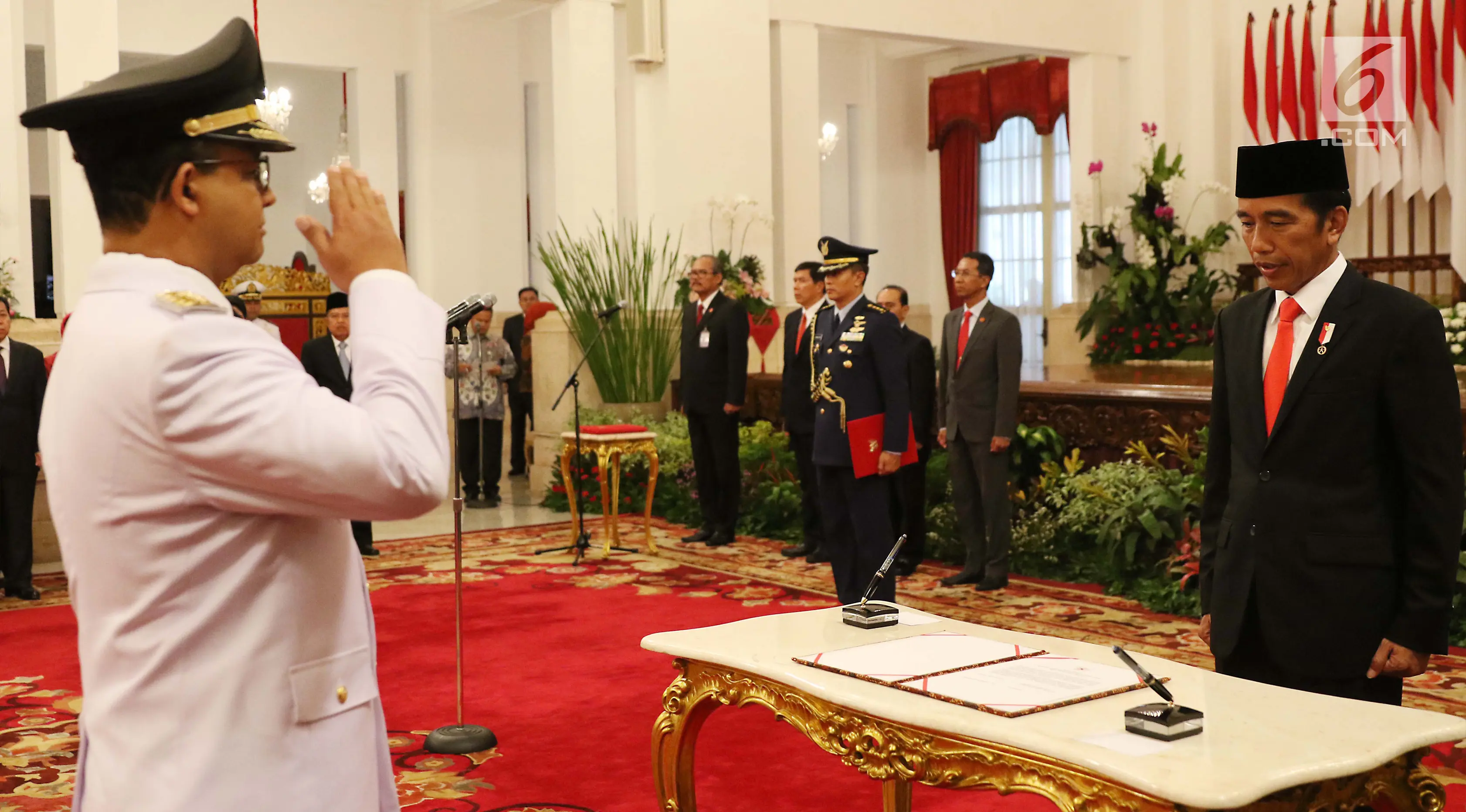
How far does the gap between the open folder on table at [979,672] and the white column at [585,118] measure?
8702mm

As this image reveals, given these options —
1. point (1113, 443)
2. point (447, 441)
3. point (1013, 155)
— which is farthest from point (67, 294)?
point (1013, 155)

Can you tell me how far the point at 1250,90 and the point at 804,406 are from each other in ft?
25.1

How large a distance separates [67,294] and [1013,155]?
10.9m

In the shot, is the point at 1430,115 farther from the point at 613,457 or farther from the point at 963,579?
the point at 613,457

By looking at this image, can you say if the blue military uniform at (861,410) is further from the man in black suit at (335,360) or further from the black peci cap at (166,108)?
the black peci cap at (166,108)

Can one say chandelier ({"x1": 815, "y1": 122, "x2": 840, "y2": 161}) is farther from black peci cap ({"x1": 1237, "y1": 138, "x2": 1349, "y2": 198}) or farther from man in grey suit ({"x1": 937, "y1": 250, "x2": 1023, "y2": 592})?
black peci cap ({"x1": 1237, "y1": 138, "x2": 1349, "y2": 198})

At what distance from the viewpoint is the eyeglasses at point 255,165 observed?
1260 mm

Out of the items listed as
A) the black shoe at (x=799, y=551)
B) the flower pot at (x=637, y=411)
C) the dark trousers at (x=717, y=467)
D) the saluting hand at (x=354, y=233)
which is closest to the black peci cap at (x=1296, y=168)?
the saluting hand at (x=354, y=233)

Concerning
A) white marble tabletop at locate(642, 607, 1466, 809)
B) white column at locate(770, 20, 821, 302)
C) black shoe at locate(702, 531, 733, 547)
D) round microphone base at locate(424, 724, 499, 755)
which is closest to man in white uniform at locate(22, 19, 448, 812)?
white marble tabletop at locate(642, 607, 1466, 809)

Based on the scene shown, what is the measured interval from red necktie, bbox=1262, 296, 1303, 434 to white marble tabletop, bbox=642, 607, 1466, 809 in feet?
1.83

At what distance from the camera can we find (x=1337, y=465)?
8.14 feet

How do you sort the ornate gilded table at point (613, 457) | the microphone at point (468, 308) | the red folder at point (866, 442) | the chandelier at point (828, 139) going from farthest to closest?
the chandelier at point (828, 139) < the ornate gilded table at point (613, 457) < the red folder at point (866, 442) < the microphone at point (468, 308)

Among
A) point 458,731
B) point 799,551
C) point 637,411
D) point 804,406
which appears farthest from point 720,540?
point 458,731

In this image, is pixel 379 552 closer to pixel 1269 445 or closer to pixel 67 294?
pixel 67 294
